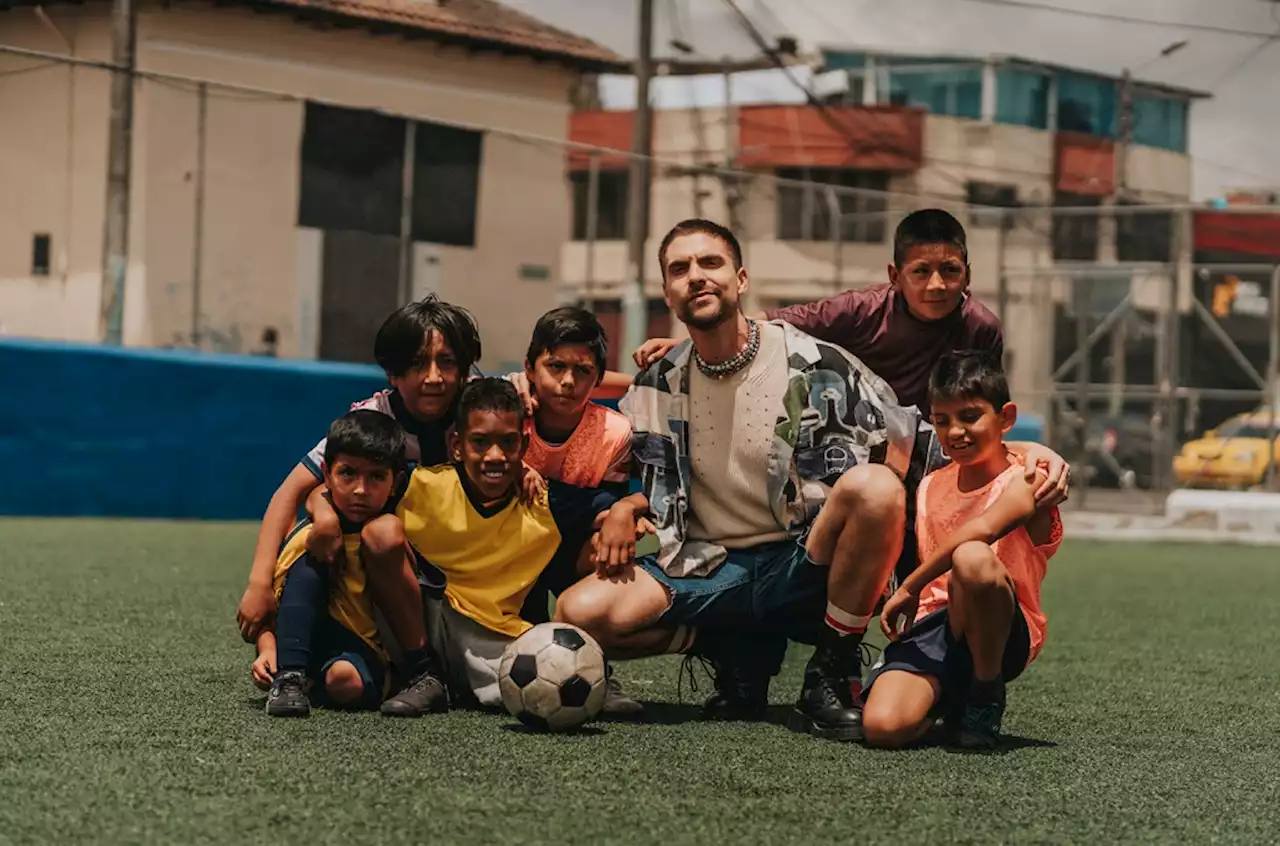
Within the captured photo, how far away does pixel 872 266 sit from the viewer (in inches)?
704

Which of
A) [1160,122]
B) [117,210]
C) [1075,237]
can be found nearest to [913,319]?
[117,210]

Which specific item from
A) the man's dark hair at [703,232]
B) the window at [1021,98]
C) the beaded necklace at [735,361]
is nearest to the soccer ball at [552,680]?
the beaded necklace at [735,361]

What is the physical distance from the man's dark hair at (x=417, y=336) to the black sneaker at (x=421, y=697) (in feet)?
2.44

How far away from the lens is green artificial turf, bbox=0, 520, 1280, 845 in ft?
9.78

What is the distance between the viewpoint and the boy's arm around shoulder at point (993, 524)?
153 inches

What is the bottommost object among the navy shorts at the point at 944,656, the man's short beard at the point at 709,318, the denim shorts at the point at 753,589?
the navy shorts at the point at 944,656

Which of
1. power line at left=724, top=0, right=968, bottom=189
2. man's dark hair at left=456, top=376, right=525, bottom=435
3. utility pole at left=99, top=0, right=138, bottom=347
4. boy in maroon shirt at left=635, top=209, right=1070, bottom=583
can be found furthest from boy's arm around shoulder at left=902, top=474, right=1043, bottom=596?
power line at left=724, top=0, right=968, bottom=189

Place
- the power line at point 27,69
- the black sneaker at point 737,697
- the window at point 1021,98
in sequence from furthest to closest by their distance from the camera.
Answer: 1. the window at point 1021,98
2. the power line at point 27,69
3. the black sneaker at point 737,697

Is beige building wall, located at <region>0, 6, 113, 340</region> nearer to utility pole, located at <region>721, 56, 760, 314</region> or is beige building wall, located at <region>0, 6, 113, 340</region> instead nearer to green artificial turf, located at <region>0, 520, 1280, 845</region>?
utility pole, located at <region>721, 56, 760, 314</region>

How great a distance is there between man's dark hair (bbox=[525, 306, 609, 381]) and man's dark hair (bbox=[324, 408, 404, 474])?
16.2 inches

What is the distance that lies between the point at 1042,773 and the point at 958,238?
1454 millimetres

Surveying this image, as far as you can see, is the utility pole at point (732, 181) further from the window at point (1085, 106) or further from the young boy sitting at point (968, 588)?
the window at point (1085, 106)

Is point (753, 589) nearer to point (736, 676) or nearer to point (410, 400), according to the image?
point (736, 676)

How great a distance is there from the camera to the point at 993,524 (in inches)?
153
